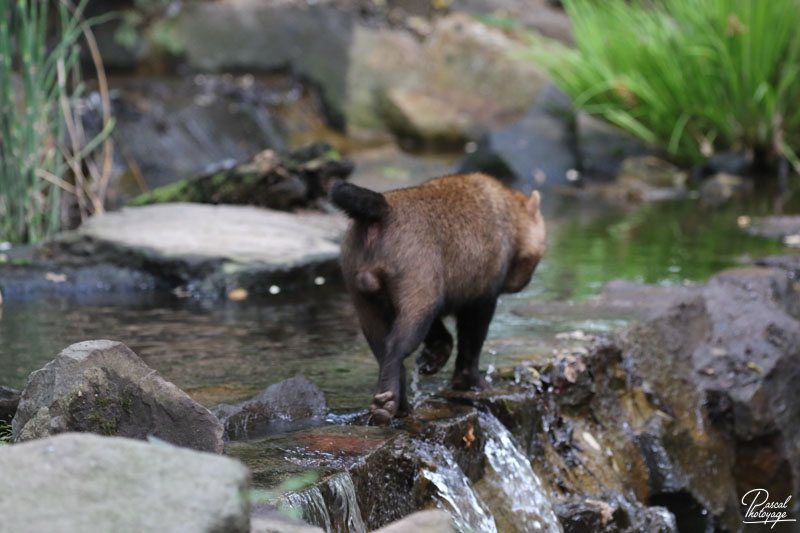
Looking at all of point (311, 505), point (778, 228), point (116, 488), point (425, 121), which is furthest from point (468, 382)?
point (425, 121)

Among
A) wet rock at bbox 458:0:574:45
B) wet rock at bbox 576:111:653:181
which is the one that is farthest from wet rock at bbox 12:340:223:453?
wet rock at bbox 458:0:574:45

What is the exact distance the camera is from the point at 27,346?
17.6 ft

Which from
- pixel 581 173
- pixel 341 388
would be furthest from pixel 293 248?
pixel 581 173

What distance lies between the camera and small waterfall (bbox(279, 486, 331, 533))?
3.05 m

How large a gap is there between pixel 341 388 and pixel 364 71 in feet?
45.4

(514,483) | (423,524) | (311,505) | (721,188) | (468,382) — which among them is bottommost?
(721,188)

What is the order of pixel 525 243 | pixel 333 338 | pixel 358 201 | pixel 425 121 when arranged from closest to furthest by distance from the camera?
pixel 358 201
pixel 525 243
pixel 333 338
pixel 425 121

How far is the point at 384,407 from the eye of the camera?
12.8 ft

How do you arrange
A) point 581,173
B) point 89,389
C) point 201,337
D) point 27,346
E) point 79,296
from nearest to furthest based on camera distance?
1. point 89,389
2. point 27,346
3. point 201,337
4. point 79,296
5. point 581,173

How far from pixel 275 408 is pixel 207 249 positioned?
3.18 m

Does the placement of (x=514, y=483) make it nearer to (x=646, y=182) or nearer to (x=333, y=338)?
(x=333, y=338)

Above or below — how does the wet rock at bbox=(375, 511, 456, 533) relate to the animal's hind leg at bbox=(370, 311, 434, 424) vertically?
above

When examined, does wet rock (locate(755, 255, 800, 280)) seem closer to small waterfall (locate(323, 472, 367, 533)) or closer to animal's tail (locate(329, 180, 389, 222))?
animal's tail (locate(329, 180, 389, 222))

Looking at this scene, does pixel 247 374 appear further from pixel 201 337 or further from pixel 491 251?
pixel 491 251
